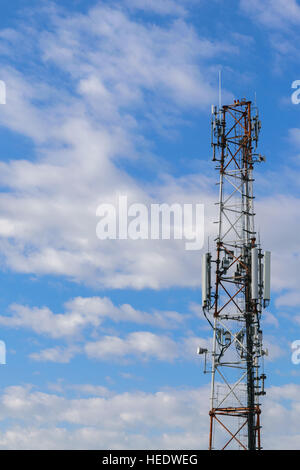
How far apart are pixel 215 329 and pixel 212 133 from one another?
2153 cm

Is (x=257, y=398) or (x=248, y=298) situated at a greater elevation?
(x=248, y=298)

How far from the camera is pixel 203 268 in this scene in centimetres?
8175

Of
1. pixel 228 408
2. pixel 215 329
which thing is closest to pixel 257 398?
pixel 228 408
